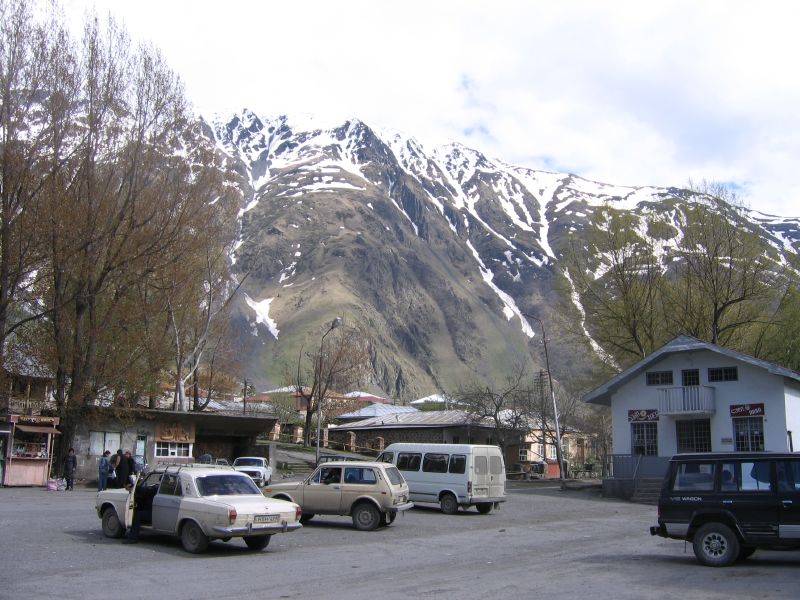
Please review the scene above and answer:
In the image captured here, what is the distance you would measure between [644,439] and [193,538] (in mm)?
26734

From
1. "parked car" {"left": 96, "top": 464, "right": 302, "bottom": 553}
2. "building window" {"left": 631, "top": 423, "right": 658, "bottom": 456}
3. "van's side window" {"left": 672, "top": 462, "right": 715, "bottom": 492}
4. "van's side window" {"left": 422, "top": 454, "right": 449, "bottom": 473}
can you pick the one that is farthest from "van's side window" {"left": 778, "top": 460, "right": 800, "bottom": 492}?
"building window" {"left": 631, "top": 423, "right": 658, "bottom": 456}

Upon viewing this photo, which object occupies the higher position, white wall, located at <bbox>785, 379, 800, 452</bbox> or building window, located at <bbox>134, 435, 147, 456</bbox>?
white wall, located at <bbox>785, 379, 800, 452</bbox>

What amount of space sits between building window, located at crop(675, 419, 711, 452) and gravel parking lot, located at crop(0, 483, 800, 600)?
15485 millimetres

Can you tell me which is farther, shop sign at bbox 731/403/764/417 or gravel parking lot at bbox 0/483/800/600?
shop sign at bbox 731/403/764/417

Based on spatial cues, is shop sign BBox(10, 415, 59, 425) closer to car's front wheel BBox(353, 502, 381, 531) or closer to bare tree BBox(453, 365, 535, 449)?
car's front wheel BBox(353, 502, 381, 531)

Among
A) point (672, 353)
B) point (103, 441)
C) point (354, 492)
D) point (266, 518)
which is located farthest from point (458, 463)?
point (103, 441)

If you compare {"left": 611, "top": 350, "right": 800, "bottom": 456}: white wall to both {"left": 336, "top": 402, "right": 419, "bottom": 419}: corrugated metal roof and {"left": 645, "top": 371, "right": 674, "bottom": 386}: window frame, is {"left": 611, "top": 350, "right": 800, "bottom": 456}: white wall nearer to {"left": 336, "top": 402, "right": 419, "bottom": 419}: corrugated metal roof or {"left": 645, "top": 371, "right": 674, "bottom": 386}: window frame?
{"left": 645, "top": 371, "right": 674, "bottom": 386}: window frame

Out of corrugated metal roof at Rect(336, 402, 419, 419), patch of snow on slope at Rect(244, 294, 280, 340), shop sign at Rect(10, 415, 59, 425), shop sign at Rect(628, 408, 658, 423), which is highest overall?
patch of snow on slope at Rect(244, 294, 280, 340)

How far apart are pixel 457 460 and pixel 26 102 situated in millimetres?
21904

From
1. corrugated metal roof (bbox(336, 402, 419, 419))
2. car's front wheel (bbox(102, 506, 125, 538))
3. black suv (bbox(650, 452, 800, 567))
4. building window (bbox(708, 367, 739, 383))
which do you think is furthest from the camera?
corrugated metal roof (bbox(336, 402, 419, 419))

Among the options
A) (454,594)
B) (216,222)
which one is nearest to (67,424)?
(216,222)

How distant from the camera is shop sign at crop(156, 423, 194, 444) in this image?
124ft

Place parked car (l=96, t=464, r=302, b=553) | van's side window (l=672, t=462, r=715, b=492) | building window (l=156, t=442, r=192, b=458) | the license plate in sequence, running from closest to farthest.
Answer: van's side window (l=672, t=462, r=715, b=492), parked car (l=96, t=464, r=302, b=553), the license plate, building window (l=156, t=442, r=192, b=458)

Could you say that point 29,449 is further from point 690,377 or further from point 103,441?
point 690,377
